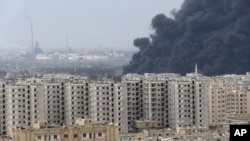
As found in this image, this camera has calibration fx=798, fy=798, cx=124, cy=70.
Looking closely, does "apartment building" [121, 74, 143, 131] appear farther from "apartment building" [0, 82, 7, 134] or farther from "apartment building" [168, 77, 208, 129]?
"apartment building" [0, 82, 7, 134]

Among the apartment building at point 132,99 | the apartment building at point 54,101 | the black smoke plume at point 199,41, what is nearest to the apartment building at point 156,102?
the apartment building at point 132,99

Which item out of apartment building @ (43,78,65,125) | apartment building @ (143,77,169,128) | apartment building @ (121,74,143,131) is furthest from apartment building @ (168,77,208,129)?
apartment building @ (43,78,65,125)

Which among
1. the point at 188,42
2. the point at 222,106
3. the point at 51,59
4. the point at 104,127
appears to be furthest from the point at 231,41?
the point at 104,127

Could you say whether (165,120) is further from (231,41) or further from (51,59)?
(51,59)

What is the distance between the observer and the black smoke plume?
101ft

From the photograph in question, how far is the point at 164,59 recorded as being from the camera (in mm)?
31750

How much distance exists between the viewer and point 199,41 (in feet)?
107

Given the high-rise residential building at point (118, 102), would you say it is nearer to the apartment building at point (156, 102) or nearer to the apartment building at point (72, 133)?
the apartment building at point (156, 102)

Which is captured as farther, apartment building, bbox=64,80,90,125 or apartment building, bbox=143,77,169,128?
apartment building, bbox=143,77,169,128

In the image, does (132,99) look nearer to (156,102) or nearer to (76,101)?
(156,102)

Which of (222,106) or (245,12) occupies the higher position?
(245,12)

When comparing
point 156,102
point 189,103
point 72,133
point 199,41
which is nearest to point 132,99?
point 156,102

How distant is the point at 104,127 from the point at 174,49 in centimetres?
2402

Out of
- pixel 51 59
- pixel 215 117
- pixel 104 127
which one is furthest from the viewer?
pixel 51 59
